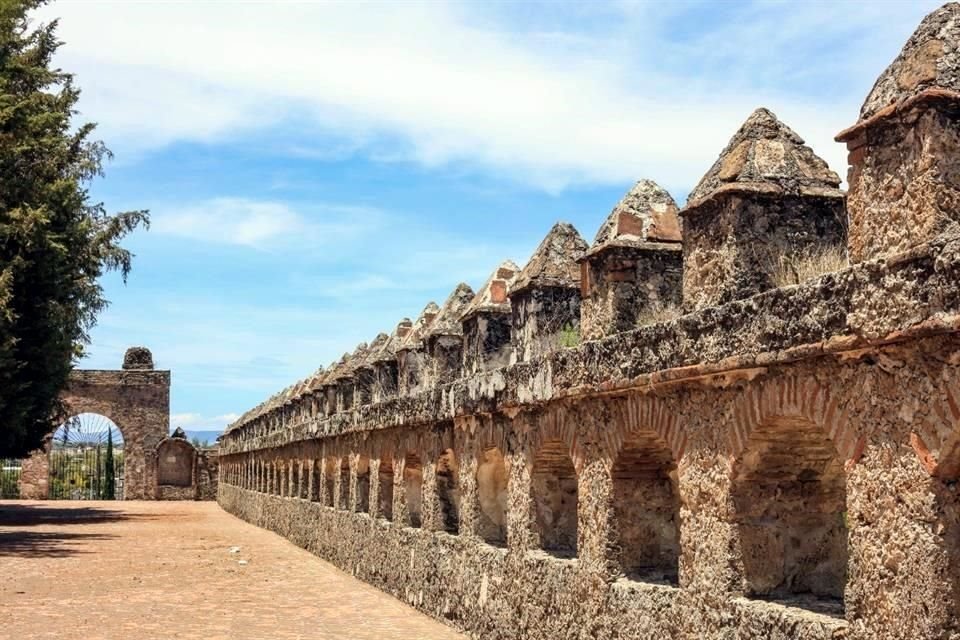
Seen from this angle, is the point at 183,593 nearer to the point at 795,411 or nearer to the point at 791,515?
the point at 791,515

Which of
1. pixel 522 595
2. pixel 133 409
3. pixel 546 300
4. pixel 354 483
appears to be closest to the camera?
pixel 522 595

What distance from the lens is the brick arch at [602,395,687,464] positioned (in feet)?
20.6

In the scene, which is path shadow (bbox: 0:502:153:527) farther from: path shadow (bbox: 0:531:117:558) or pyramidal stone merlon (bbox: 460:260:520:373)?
pyramidal stone merlon (bbox: 460:260:520:373)

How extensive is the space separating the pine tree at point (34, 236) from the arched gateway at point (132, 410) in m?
17.6

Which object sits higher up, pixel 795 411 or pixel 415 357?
pixel 415 357

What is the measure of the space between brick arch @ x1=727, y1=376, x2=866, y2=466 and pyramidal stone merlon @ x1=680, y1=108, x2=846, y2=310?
0.57m

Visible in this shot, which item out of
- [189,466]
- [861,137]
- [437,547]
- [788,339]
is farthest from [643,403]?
[189,466]

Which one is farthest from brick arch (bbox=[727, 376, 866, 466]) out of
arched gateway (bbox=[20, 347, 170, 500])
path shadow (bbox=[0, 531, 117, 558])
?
arched gateway (bbox=[20, 347, 170, 500])

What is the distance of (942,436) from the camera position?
4.26 meters

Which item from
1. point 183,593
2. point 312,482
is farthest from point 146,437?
point 183,593

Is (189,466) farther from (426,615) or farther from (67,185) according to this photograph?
(426,615)

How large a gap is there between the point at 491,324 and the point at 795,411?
4841mm

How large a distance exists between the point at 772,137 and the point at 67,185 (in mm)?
17764

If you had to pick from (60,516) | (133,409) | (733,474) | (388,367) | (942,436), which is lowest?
(60,516)
